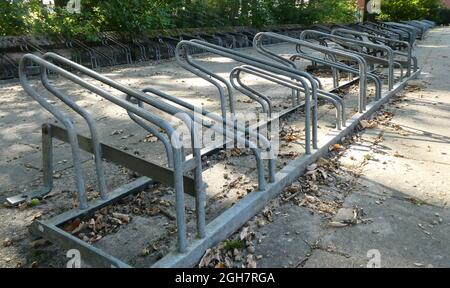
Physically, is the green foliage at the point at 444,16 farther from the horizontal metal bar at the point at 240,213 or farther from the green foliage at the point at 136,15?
the horizontal metal bar at the point at 240,213

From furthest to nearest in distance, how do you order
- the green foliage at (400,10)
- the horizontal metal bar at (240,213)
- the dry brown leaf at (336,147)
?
the green foliage at (400,10)
the dry brown leaf at (336,147)
the horizontal metal bar at (240,213)

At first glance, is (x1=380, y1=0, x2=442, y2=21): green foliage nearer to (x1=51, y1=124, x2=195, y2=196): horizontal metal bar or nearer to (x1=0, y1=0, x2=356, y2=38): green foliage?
(x1=0, y1=0, x2=356, y2=38): green foliage

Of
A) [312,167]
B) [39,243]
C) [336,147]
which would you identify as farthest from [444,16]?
[39,243]

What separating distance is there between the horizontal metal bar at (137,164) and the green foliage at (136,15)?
653 cm

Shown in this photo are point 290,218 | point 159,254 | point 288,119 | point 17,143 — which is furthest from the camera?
point 288,119

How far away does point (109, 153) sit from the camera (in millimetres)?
2414

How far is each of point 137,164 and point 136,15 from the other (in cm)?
823

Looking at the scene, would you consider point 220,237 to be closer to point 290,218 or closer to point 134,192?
point 290,218

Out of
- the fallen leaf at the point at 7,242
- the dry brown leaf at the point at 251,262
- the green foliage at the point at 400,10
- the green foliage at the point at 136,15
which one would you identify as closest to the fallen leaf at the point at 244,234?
the dry brown leaf at the point at 251,262

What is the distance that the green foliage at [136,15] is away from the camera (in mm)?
8227

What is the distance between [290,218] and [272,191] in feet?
0.81

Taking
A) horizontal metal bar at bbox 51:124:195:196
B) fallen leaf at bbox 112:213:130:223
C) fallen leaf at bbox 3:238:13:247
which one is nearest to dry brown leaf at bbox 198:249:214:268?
horizontal metal bar at bbox 51:124:195:196

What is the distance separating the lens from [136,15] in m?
9.80

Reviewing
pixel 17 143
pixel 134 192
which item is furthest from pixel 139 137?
pixel 134 192
